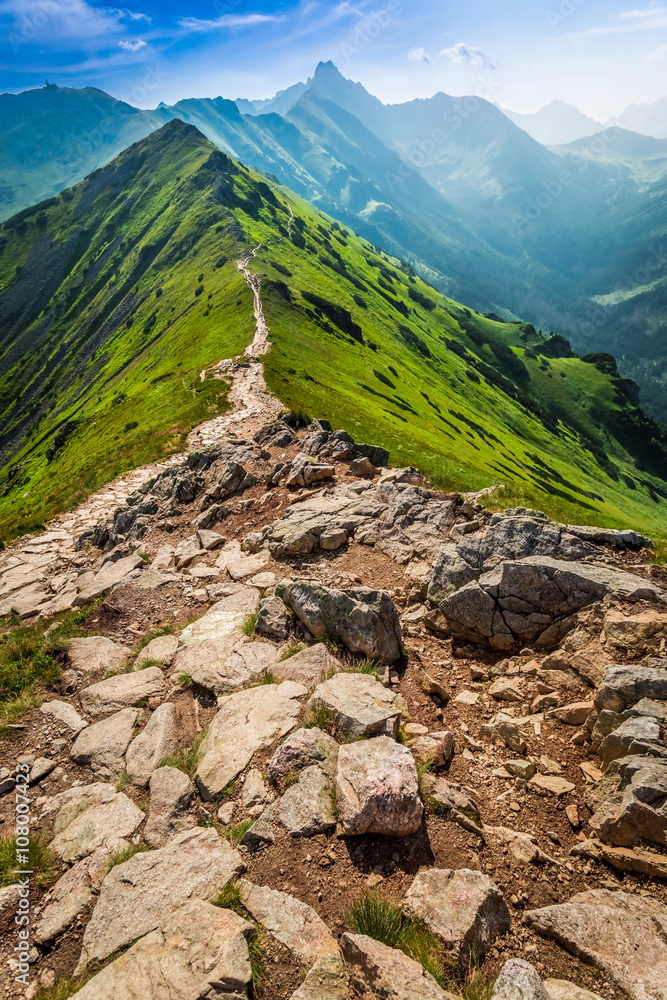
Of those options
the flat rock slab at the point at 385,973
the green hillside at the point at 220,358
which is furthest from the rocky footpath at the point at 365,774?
the green hillside at the point at 220,358

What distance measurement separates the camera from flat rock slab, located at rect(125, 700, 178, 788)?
9.28 m

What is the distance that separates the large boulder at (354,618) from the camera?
1166 centimetres

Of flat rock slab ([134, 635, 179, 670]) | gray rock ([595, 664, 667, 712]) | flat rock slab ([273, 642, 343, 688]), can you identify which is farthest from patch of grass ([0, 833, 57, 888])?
gray rock ([595, 664, 667, 712])

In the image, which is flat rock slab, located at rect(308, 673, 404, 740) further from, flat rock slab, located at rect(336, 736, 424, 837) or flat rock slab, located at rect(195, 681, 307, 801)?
flat rock slab, located at rect(195, 681, 307, 801)

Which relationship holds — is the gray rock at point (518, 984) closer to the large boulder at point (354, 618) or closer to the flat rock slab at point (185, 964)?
the flat rock slab at point (185, 964)

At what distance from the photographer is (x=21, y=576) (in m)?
22.3

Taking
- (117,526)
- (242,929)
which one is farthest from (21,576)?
(242,929)

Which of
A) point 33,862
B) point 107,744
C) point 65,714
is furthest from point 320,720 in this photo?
point 65,714

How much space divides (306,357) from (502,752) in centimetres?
6242

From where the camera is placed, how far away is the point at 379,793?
292 inches

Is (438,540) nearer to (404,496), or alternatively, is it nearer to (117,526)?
(404,496)

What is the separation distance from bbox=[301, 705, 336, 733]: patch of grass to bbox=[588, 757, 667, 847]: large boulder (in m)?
4.69

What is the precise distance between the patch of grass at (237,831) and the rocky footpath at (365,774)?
40 mm

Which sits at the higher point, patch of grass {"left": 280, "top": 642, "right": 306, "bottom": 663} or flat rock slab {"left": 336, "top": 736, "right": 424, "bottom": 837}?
patch of grass {"left": 280, "top": 642, "right": 306, "bottom": 663}
